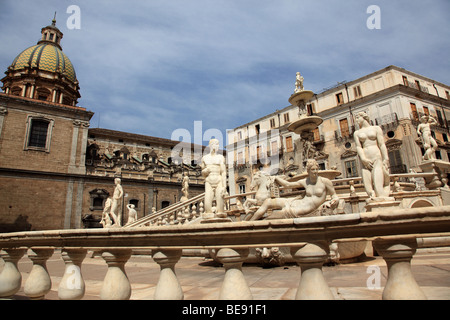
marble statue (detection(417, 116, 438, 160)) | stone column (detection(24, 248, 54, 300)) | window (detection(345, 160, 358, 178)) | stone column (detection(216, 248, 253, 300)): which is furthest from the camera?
window (detection(345, 160, 358, 178))

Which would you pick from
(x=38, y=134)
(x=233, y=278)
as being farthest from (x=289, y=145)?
(x=233, y=278)

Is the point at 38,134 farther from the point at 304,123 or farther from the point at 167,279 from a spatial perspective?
the point at 167,279

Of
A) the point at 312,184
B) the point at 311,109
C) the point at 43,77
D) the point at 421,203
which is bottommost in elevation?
Result: the point at 421,203

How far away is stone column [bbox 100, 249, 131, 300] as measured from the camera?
115 inches

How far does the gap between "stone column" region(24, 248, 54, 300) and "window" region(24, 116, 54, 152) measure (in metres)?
29.7

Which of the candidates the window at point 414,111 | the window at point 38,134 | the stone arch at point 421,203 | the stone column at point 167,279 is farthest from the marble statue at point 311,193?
the window at point 38,134

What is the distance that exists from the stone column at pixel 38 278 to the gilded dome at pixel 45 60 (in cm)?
3818

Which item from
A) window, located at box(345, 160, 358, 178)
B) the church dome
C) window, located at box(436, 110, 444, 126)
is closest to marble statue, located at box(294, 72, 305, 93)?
window, located at box(345, 160, 358, 178)

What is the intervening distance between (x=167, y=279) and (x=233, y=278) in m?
0.73

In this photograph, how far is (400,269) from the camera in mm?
2125

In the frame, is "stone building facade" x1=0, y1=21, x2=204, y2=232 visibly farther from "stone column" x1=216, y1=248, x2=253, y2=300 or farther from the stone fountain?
"stone column" x1=216, y1=248, x2=253, y2=300

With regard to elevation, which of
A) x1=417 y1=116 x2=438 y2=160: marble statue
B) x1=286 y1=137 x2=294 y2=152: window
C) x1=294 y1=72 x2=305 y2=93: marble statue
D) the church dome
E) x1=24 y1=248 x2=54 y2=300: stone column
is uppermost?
the church dome

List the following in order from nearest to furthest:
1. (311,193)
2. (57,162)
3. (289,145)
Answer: (311,193)
(57,162)
(289,145)
